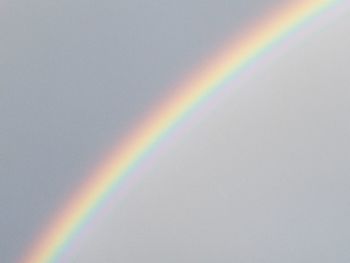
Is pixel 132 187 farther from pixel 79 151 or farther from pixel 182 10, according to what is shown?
pixel 182 10

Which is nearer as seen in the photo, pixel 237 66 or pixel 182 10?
pixel 182 10

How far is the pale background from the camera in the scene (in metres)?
3.78

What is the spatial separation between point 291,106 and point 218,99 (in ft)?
1.45

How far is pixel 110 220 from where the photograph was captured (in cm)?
386

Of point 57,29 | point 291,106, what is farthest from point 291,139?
point 57,29

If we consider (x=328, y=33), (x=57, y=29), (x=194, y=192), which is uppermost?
(x=57, y=29)

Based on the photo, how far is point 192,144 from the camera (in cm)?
386

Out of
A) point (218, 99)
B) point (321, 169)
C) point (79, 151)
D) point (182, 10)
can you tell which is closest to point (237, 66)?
point (218, 99)

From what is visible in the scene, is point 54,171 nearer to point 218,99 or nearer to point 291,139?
point 218,99

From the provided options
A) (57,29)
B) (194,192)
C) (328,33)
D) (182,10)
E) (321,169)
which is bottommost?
(321,169)

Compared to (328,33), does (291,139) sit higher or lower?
lower

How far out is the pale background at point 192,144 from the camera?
3783 mm

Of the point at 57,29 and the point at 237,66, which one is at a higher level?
the point at 57,29

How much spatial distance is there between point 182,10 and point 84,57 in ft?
2.06
